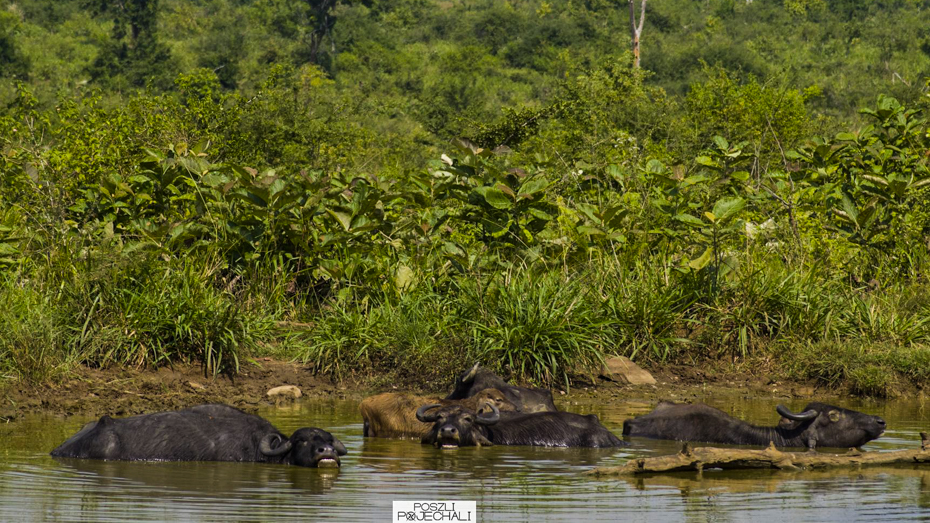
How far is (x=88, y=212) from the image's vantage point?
11547 mm

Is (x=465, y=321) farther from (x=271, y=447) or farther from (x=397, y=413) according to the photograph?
(x=271, y=447)

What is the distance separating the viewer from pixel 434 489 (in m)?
6.14

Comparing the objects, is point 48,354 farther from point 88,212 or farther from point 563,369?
point 563,369

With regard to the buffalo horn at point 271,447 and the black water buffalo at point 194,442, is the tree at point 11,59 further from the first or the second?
the buffalo horn at point 271,447

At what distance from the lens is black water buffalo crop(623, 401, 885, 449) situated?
789 centimetres

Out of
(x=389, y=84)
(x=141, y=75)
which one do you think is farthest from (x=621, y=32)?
(x=141, y=75)

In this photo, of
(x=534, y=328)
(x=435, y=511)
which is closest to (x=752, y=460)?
(x=435, y=511)

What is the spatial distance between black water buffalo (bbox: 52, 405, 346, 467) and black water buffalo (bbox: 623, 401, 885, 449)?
245 cm

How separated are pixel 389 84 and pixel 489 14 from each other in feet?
45.7

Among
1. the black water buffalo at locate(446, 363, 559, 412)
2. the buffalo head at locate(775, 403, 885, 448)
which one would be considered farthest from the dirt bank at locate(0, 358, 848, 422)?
the buffalo head at locate(775, 403, 885, 448)

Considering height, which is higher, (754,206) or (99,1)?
(99,1)

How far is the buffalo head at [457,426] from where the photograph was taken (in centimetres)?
764

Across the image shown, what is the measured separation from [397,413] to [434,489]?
6.73 feet

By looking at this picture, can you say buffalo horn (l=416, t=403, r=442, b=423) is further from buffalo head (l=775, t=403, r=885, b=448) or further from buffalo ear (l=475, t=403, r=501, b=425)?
buffalo head (l=775, t=403, r=885, b=448)
